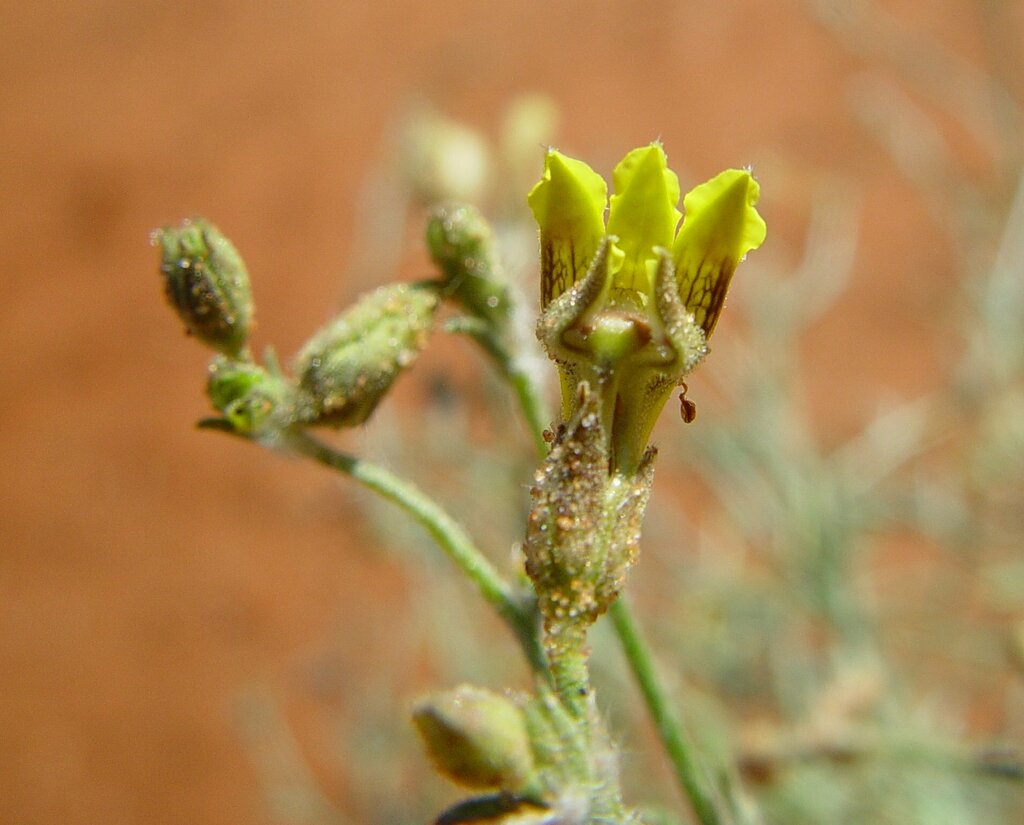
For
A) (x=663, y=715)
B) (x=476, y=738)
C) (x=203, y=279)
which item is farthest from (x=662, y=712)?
(x=203, y=279)

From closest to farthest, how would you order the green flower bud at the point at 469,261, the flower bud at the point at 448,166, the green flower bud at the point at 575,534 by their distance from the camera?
the green flower bud at the point at 575,534 → the green flower bud at the point at 469,261 → the flower bud at the point at 448,166

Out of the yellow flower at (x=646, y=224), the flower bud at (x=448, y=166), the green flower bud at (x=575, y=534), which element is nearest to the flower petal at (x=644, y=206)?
the yellow flower at (x=646, y=224)

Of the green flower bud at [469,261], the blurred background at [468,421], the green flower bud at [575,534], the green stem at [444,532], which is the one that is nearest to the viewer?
the green flower bud at [575,534]

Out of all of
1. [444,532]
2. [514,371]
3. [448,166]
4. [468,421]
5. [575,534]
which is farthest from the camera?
[468,421]

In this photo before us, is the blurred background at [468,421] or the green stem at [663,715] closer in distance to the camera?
the green stem at [663,715]

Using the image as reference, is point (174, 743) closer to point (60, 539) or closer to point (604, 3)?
point (60, 539)

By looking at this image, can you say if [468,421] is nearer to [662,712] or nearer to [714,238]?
[662,712]

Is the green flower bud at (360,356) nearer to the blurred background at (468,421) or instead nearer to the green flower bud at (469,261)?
the green flower bud at (469,261)

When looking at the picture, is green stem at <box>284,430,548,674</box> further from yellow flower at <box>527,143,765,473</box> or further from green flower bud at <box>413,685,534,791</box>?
yellow flower at <box>527,143,765,473</box>
